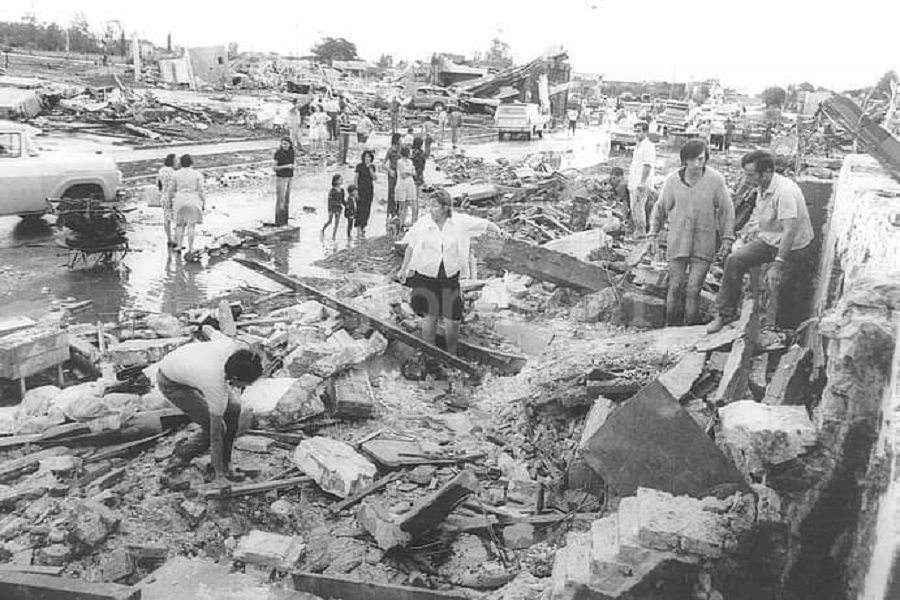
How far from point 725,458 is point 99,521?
3969 millimetres

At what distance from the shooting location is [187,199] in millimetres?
12039

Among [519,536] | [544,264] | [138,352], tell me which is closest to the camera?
[519,536]

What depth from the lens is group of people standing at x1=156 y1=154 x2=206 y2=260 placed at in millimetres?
12070

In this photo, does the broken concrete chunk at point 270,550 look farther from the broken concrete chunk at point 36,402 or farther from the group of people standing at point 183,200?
the group of people standing at point 183,200

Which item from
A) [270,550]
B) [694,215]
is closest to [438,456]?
[270,550]

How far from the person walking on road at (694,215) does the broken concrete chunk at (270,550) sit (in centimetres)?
447

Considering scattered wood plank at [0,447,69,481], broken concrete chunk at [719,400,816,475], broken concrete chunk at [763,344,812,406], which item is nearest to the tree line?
scattered wood plank at [0,447,69,481]

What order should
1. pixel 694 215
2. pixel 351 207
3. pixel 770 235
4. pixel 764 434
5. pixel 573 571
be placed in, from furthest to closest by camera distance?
pixel 351 207 < pixel 694 215 < pixel 770 235 < pixel 573 571 < pixel 764 434

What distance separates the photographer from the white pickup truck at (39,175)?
12641 mm

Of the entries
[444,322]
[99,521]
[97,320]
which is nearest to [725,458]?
[99,521]

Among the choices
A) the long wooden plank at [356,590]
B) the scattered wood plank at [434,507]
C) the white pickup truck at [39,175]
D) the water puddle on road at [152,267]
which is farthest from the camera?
the white pickup truck at [39,175]

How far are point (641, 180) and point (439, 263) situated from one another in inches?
276

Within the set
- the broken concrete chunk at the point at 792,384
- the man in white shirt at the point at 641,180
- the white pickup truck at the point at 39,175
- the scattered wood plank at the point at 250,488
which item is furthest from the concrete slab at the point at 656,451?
the white pickup truck at the point at 39,175

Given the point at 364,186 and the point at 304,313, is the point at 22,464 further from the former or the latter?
the point at 364,186
